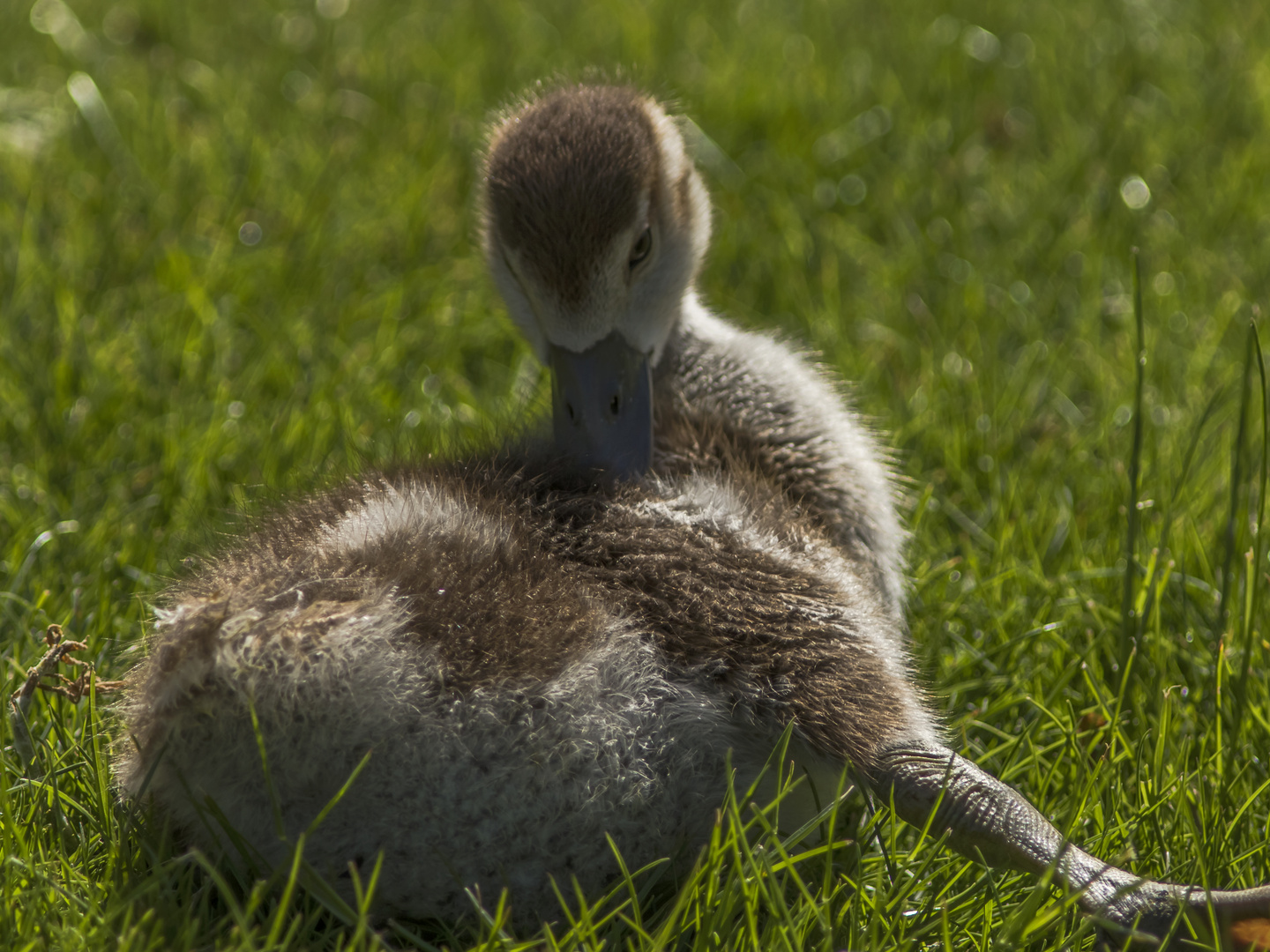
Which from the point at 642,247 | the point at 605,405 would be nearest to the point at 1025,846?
the point at 605,405

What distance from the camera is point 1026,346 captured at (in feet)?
14.9

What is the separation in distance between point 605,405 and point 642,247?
1.61 ft

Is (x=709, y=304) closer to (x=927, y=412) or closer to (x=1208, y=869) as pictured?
(x=927, y=412)

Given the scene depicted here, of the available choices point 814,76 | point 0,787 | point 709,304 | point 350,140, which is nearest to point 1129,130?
point 814,76

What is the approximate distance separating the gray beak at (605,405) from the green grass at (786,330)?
9.7 inches

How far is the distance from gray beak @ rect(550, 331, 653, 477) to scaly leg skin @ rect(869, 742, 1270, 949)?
86cm

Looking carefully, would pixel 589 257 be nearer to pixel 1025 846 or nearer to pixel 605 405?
pixel 605 405

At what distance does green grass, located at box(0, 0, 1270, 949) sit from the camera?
242cm

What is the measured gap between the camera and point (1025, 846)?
230 centimetres

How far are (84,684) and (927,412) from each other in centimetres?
262

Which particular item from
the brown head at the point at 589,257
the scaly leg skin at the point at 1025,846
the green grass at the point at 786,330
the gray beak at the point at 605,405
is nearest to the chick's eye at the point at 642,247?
the brown head at the point at 589,257

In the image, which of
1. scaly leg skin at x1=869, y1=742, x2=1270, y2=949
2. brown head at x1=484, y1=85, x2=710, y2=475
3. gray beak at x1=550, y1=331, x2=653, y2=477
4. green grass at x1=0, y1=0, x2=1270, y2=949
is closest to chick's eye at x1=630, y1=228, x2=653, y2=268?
brown head at x1=484, y1=85, x2=710, y2=475

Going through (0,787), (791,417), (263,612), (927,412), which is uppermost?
(263,612)

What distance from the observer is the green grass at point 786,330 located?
7.94 feet
